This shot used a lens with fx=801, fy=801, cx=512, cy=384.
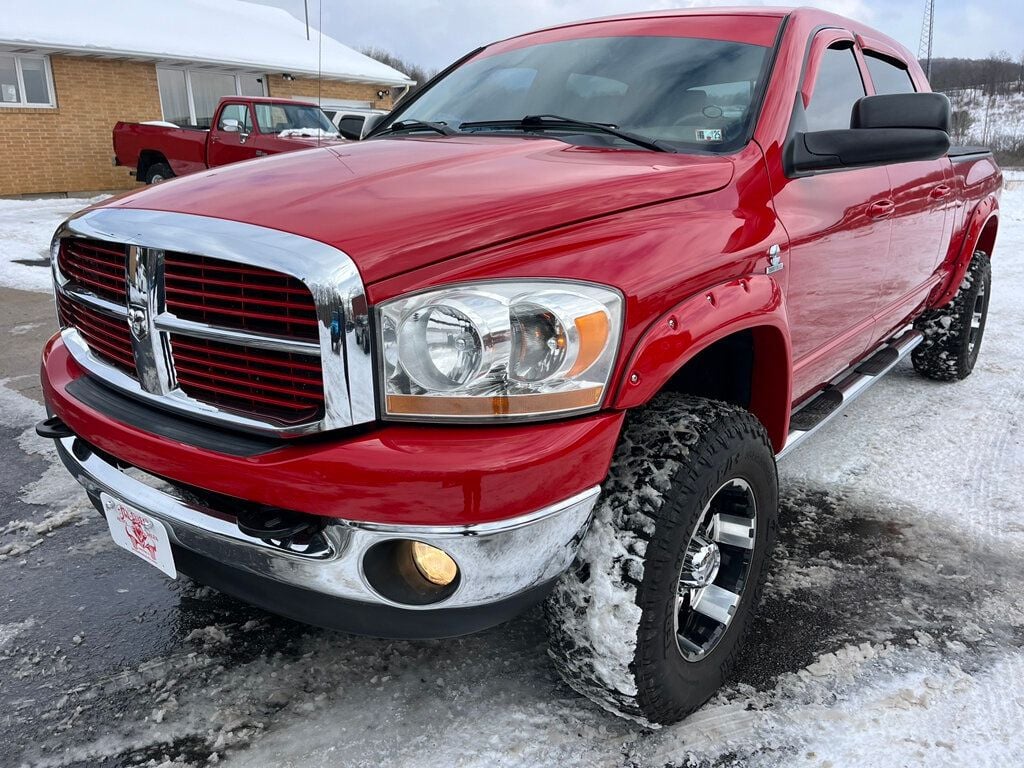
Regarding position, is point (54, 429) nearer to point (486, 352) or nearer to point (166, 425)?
point (166, 425)

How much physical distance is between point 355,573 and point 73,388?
1042 millimetres

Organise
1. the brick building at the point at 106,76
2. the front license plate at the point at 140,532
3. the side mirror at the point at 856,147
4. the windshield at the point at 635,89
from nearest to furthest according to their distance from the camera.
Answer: the front license plate at the point at 140,532
the side mirror at the point at 856,147
the windshield at the point at 635,89
the brick building at the point at 106,76

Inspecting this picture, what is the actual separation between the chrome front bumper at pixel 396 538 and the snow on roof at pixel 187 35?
11.6 metres

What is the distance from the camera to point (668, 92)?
2.54m

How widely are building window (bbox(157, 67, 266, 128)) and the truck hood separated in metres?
15.7

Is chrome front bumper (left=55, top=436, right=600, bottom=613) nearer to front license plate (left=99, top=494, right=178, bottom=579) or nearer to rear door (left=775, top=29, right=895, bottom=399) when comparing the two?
front license plate (left=99, top=494, right=178, bottom=579)

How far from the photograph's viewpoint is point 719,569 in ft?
7.14

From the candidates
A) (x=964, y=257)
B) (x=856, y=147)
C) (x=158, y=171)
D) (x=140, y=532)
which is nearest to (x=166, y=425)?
(x=140, y=532)

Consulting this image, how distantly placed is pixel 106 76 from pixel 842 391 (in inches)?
627

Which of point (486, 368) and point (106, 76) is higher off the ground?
point (106, 76)

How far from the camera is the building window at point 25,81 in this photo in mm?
13914

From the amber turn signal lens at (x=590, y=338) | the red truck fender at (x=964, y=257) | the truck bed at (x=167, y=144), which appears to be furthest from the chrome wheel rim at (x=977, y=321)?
the truck bed at (x=167, y=144)

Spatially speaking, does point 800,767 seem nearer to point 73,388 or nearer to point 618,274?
point 618,274

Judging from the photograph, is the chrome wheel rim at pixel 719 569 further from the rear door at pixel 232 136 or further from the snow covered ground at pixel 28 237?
the rear door at pixel 232 136
